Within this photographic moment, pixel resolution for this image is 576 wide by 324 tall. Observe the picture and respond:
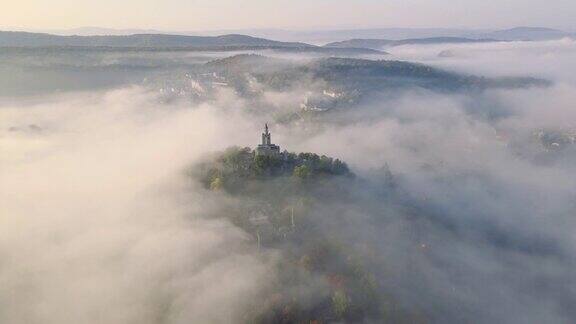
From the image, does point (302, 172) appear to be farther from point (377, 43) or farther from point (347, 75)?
point (377, 43)

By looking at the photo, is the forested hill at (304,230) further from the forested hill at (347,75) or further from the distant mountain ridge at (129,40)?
the distant mountain ridge at (129,40)

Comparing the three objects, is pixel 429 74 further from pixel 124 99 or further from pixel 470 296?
pixel 470 296

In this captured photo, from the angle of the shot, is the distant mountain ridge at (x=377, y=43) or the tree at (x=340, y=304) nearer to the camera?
the tree at (x=340, y=304)

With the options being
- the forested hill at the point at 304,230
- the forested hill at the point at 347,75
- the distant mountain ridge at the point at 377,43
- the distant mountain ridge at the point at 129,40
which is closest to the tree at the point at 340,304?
the forested hill at the point at 304,230

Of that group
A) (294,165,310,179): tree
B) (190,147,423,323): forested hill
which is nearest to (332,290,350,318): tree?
(190,147,423,323): forested hill

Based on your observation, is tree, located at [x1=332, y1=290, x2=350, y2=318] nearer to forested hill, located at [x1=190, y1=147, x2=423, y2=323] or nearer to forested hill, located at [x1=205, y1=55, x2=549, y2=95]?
forested hill, located at [x1=190, y1=147, x2=423, y2=323]

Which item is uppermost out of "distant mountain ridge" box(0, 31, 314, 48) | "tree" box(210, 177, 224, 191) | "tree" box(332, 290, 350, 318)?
"distant mountain ridge" box(0, 31, 314, 48)

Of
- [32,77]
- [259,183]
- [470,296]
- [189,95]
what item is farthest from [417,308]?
[32,77]

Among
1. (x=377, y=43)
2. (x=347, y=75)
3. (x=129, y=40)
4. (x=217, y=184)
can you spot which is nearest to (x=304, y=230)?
(x=217, y=184)
